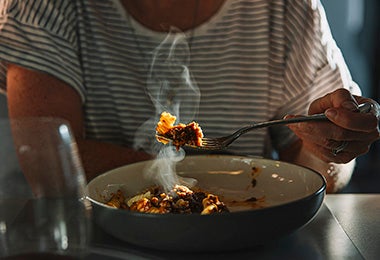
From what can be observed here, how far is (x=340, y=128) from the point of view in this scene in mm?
1181

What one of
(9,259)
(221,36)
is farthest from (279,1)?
(9,259)

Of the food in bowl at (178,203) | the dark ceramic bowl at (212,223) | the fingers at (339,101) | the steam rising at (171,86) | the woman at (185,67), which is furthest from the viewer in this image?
the steam rising at (171,86)

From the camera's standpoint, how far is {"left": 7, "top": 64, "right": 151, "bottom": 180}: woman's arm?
1.46m

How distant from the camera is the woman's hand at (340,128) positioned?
1111 mm

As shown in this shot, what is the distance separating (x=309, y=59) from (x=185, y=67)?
0.34 meters

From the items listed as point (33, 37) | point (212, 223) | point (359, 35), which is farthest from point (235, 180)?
point (359, 35)

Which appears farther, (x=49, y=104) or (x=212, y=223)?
(x=49, y=104)

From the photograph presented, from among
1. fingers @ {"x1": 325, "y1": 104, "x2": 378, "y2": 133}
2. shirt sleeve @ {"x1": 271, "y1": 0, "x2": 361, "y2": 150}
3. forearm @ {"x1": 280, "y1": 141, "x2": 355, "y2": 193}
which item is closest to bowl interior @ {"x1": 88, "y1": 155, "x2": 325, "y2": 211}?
fingers @ {"x1": 325, "y1": 104, "x2": 378, "y2": 133}

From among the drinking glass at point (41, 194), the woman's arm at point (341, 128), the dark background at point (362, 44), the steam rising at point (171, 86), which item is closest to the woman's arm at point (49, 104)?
the steam rising at point (171, 86)

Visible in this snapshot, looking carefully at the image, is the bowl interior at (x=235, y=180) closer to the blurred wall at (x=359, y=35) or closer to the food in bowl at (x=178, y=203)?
the food in bowl at (x=178, y=203)

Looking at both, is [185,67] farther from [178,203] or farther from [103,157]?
[178,203]

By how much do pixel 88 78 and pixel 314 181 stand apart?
2.60 feet

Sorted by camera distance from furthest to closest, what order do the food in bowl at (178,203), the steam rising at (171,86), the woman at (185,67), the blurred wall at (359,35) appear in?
1. the blurred wall at (359,35)
2. the steam rising at (171,86)
3. the woman at (185,67)
4. the food in bowl at (178,203)

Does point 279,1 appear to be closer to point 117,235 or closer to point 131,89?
point 131,89
